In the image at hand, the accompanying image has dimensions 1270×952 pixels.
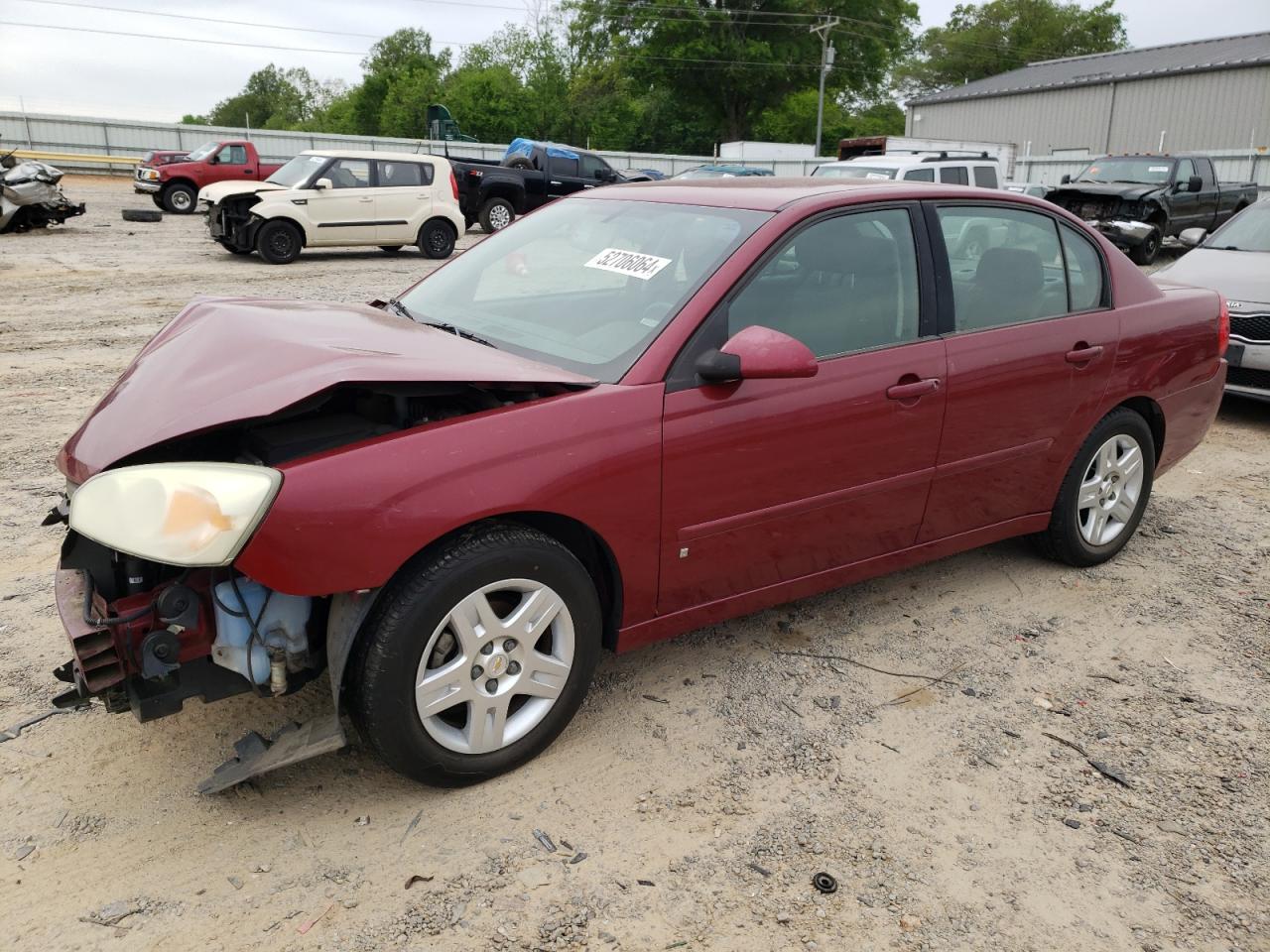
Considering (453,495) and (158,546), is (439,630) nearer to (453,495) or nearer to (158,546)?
(453,495)

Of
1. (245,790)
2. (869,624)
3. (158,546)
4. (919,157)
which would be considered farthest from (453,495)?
(919,157)

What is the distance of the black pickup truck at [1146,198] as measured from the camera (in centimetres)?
1652

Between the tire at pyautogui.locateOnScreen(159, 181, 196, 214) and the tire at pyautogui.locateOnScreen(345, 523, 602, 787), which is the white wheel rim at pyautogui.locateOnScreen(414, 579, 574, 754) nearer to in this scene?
the tire at pyautogui.locateOnScreen(345, 523, 602, 787)

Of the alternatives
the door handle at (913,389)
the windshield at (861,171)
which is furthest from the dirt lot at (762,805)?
the windshield at (861,171)

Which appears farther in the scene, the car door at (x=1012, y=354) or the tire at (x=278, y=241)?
the tire at (x=278, y=241)

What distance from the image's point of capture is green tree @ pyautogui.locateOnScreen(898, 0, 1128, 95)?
261ft

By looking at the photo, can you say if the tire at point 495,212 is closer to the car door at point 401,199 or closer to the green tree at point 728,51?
the car door at point 401,199

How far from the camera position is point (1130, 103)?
150 ft

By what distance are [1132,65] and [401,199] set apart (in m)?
43.9

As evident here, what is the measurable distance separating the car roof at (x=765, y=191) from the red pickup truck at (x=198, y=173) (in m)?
20.3

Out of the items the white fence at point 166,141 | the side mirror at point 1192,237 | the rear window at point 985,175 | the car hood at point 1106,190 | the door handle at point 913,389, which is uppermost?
the white fence at point 166,141

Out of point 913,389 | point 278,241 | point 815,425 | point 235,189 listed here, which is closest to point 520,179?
point 278,241

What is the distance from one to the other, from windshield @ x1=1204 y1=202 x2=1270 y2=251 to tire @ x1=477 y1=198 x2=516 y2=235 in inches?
512

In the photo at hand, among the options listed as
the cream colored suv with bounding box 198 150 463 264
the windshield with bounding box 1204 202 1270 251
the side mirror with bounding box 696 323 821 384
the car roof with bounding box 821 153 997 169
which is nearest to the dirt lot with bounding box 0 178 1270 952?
the side mirror with bounding box 696 323 821 384
